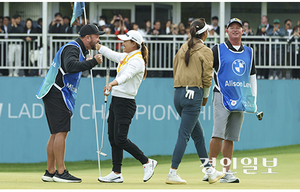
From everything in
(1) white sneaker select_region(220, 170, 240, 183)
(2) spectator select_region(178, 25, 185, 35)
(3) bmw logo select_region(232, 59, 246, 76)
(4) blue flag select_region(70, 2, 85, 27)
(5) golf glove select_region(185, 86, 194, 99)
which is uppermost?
(2) spectator select_region(178, 25, 185, 35)

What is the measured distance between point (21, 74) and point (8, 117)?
2.00 m

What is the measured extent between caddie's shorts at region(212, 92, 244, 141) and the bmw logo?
347mm

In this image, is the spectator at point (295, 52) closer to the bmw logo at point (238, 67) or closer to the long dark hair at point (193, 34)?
the bmw logo at point (238, 67)

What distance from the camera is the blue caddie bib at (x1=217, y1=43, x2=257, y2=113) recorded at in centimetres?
570

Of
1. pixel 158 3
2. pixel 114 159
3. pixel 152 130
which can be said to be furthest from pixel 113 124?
pixel 158 3

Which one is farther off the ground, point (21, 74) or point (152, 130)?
point (21, 74)

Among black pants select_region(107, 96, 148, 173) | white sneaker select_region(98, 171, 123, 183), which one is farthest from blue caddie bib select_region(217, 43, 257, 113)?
white sneaker select_region(98, 171, 123, 183)

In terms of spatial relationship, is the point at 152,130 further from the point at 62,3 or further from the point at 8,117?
the point at 62,3

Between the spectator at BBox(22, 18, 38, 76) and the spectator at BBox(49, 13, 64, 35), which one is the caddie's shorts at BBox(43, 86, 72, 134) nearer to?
the spectator at BBox(22, 18, 38, 76)

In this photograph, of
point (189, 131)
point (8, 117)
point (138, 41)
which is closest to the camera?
point (189, 131)

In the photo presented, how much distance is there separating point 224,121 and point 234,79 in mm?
531

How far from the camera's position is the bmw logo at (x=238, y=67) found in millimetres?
5719

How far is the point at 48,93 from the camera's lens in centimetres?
549

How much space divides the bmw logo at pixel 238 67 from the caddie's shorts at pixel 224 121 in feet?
1.14
